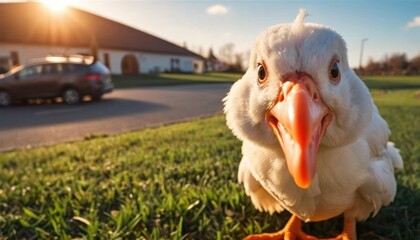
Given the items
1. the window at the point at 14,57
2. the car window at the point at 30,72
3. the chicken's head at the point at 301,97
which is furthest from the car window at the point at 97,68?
the window at the point at 14,57

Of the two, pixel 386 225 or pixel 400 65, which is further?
pixel 400 65

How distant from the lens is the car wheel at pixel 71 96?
12.8m

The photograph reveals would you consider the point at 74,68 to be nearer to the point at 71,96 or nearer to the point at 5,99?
the point at 71,96

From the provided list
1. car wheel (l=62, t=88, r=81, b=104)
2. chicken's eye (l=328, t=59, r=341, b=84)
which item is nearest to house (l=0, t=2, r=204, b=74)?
car wheel (l=62, t=88, r=81, b=104)

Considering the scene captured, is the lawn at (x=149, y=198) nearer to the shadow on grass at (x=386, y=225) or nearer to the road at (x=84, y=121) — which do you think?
the shadow on grass at (x=386, y=225)

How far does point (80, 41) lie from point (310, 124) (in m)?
35.7

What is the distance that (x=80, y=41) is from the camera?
33.3m

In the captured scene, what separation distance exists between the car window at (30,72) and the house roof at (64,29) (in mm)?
19773

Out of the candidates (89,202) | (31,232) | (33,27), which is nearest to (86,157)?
(89,202)

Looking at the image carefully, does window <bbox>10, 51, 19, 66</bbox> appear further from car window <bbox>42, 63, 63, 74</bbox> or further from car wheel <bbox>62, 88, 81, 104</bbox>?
car wheel <bbox>62, 88, 81, 104</bbox>

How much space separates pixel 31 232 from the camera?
8.05 ft

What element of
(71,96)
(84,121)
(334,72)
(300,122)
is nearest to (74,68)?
(71,96)

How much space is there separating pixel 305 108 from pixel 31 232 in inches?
89.1

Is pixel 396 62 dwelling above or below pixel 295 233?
above
